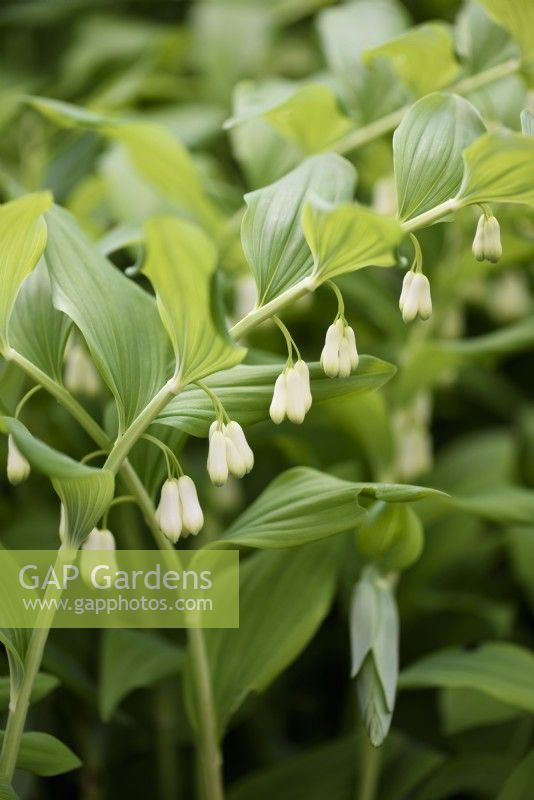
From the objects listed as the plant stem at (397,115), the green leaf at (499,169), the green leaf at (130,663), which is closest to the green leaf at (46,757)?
the green leaf at (130,663)

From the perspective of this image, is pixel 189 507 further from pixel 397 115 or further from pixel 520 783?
pixel 397 115

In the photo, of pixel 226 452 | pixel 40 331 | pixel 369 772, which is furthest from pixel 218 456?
pixel 369 772

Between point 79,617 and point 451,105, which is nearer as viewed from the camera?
point 451,105

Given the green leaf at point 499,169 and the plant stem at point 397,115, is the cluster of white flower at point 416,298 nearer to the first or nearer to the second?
the green leaf at point 499,169

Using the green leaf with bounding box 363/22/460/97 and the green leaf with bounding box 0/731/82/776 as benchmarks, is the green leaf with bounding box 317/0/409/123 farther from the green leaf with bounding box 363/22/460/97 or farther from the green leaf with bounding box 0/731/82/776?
the green leaf with bounding box 0/731/82/776

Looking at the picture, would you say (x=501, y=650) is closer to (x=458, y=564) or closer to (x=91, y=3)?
(x=458, y=564)

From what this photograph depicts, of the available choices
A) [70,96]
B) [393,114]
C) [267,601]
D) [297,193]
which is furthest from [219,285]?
[70,96]
